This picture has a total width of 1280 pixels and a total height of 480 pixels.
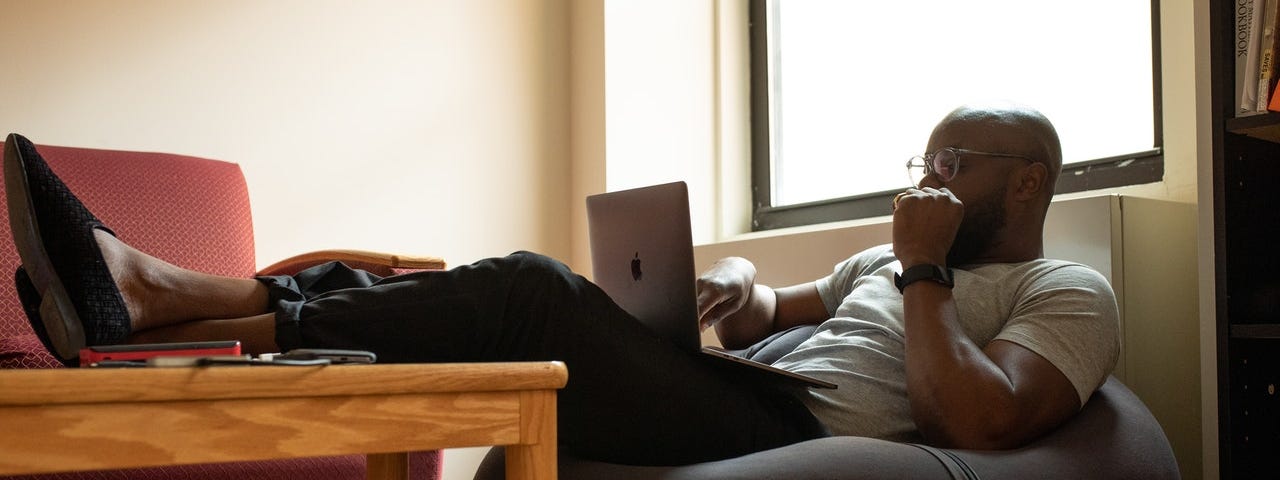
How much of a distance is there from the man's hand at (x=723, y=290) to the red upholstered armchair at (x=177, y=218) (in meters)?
0.58

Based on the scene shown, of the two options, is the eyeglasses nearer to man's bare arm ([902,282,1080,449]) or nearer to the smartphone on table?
man's bare arm ([902,282,1080,449])

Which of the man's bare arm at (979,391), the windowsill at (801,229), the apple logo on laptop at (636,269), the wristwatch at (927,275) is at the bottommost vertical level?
the man's bare arm at (979,391)

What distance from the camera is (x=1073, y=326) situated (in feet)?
4.54

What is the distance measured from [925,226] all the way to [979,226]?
7.4 inches

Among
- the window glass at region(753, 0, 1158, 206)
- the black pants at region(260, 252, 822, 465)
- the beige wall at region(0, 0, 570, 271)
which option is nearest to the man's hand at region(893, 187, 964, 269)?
the black pants at region(260, 252, 822, 465)

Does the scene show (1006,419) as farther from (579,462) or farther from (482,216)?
(482,216)

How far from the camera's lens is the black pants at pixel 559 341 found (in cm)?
113

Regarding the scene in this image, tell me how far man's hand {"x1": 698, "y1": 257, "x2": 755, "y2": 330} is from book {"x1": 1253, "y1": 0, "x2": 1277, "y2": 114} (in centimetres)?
80

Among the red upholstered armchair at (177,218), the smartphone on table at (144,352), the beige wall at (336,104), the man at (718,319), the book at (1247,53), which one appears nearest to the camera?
the smartphone on table at (144,352)

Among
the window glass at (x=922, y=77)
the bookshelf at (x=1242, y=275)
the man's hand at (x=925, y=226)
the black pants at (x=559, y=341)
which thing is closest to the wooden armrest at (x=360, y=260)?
the black pants at (x=559, y=341)

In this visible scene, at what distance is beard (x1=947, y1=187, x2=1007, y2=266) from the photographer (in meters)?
1.66

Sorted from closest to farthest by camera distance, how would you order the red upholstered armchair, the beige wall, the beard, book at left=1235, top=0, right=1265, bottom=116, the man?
the man → book at left=1235, top=0, right=1265, bottom=116 → the beard → the red upholstered armchair → the beige wall

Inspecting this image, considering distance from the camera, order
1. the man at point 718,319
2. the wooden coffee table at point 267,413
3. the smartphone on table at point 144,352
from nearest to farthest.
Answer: the wooden coffee table at point 267,413
the smartphone on table at point 144,352
the man at point 718,319

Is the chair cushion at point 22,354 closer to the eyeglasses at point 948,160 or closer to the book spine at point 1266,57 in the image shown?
the eyeglasses at point 948,160
